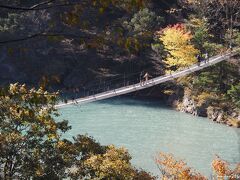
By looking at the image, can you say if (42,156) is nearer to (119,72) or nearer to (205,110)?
(205,110)

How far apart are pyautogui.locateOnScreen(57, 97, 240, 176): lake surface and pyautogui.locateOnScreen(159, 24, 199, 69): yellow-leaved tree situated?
2904 mm

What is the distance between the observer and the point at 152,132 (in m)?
21.1

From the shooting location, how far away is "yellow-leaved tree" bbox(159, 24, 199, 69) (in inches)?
1028

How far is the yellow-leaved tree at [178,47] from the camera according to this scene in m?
26.1

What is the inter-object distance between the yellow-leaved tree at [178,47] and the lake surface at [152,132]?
290 centimetres

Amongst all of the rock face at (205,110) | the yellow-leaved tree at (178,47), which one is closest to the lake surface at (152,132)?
the rock face at (205,110)

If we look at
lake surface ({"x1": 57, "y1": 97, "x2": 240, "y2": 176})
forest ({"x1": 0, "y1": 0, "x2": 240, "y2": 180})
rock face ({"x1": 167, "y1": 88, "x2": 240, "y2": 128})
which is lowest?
lake surface ({"x1": 57, "y1": 97, "x2": 240, "y2": 176})

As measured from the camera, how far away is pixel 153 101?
29.2m

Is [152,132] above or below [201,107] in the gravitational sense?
below

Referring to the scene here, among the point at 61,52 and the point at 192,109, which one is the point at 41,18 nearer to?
the point at 61,52

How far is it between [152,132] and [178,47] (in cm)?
746

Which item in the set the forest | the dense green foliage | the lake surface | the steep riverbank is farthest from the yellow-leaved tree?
the dense green foliage

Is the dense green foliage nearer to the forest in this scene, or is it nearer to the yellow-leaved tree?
the forest

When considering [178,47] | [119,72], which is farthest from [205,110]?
[119,72]
